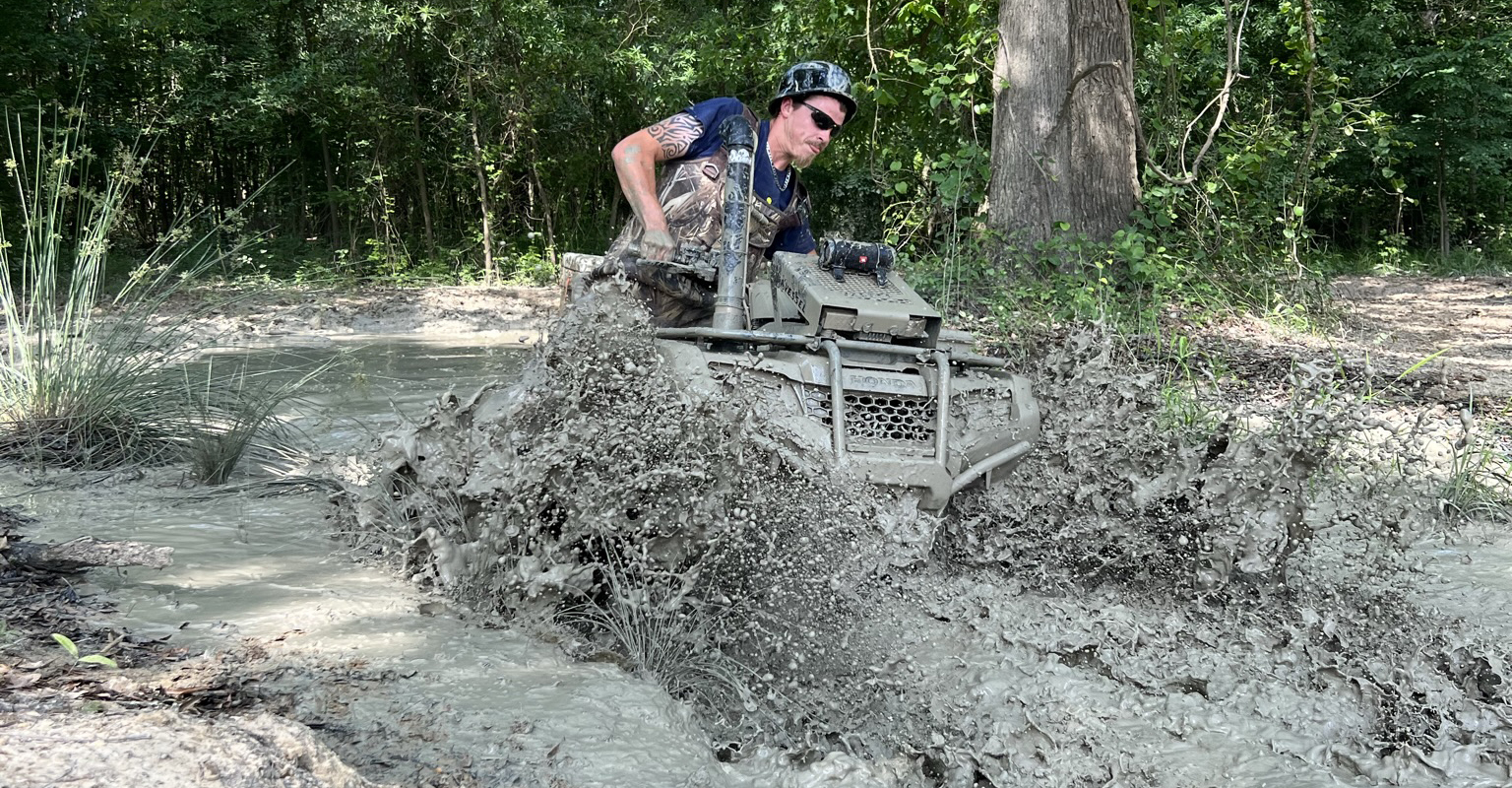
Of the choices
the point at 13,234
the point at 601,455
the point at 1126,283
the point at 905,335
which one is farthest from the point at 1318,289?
the point at 13,234

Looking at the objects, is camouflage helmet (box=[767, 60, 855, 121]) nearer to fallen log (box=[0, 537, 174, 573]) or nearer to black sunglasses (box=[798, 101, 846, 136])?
black sunglasses (box=[798, 101, 846, 136])

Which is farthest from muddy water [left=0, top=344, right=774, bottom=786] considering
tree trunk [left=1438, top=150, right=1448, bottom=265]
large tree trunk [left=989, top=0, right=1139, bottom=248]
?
tree trunk [left=1438, top=150, right=1448, bottom=265]

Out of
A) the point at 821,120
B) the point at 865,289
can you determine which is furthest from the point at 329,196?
the point at 865,289

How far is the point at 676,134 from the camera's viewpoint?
4.48 m

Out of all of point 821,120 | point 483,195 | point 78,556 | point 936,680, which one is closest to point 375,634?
point 78,556

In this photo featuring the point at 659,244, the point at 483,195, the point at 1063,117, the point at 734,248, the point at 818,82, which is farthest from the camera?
the point at 483,195

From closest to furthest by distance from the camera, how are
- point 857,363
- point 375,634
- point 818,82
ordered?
point 375,634, point 857,363, point 818,82

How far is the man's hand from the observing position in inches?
166

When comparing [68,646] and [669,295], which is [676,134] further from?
[68,646]

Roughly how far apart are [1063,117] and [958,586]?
17.1ft

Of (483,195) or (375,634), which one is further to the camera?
(483,195)

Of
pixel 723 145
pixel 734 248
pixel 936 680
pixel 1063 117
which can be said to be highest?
pixel 1063 117

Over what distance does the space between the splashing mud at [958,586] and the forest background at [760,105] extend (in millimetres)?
3357

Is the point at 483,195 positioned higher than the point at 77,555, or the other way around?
the point at 483,195
